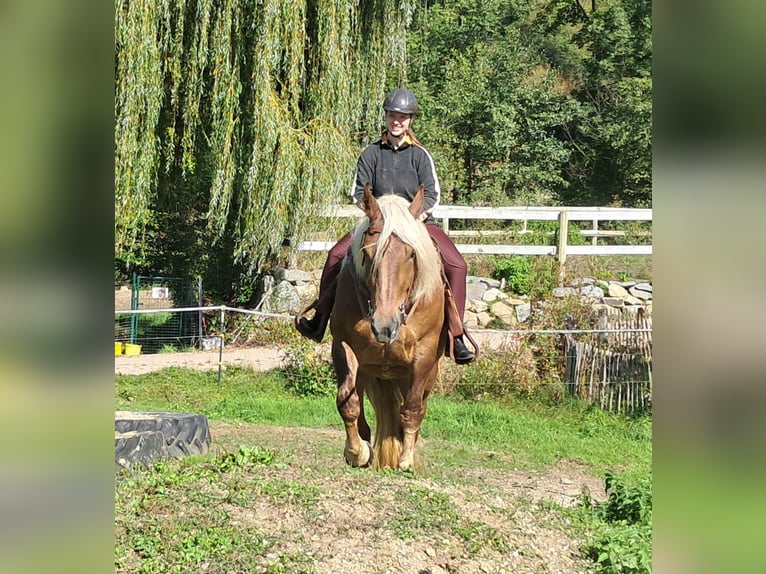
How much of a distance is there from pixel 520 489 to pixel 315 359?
5016 millimetres

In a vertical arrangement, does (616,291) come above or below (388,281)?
below

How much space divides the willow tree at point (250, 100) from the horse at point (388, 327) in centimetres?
620

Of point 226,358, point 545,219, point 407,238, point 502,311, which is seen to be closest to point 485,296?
point 502,311

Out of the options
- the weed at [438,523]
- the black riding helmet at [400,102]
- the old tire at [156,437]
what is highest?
the black riding helmet at [400,102]

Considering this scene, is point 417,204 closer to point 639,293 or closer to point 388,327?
point 388,327

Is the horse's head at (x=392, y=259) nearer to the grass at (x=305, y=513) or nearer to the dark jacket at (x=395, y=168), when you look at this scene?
the dark jacket at (x=395, y=168)

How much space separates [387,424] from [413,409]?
38cm

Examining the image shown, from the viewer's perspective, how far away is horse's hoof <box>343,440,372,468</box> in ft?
19.5

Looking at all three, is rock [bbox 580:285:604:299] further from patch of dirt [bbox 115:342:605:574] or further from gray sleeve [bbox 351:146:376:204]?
gray sleeve [bbox 351:146:376:204]

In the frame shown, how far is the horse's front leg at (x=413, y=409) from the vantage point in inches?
222

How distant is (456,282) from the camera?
19.3 feet

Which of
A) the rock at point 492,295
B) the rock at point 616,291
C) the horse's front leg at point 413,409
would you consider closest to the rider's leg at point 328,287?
the horse's front leg at point 413,409

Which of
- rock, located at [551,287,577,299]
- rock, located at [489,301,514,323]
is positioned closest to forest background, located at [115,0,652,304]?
rock, located at [489,301,514,323]
